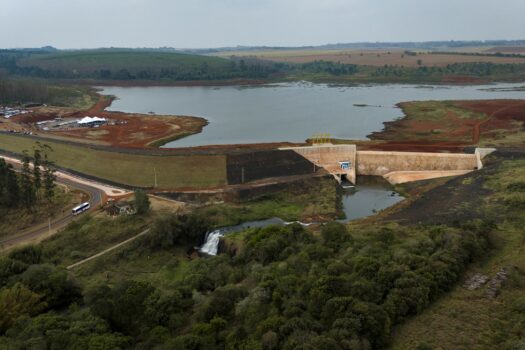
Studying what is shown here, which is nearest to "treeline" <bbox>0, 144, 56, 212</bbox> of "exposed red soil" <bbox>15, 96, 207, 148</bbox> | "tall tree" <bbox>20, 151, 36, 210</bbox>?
"tall tree" <bbox>20, 151, 36, 210</bbox>

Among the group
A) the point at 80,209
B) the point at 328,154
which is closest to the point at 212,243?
the point at 80,209

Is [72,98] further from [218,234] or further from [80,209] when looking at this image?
[218,234]

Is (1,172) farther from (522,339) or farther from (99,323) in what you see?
(522,339)

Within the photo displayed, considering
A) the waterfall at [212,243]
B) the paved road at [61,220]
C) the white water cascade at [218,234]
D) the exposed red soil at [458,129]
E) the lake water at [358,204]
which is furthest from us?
the exposed red soil at [458,129]

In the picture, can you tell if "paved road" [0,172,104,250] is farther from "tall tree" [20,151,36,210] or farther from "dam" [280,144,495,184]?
"dam" [280,144,495,184]

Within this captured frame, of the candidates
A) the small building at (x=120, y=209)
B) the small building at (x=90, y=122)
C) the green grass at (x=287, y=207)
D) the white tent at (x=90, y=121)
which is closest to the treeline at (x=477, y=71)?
the white tent at (x=90, y=121)

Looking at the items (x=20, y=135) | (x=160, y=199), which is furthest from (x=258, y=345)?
(x=20, y=135)

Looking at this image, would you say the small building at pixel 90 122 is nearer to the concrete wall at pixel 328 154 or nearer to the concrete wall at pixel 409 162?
the concrete wall at pixel 328 154
